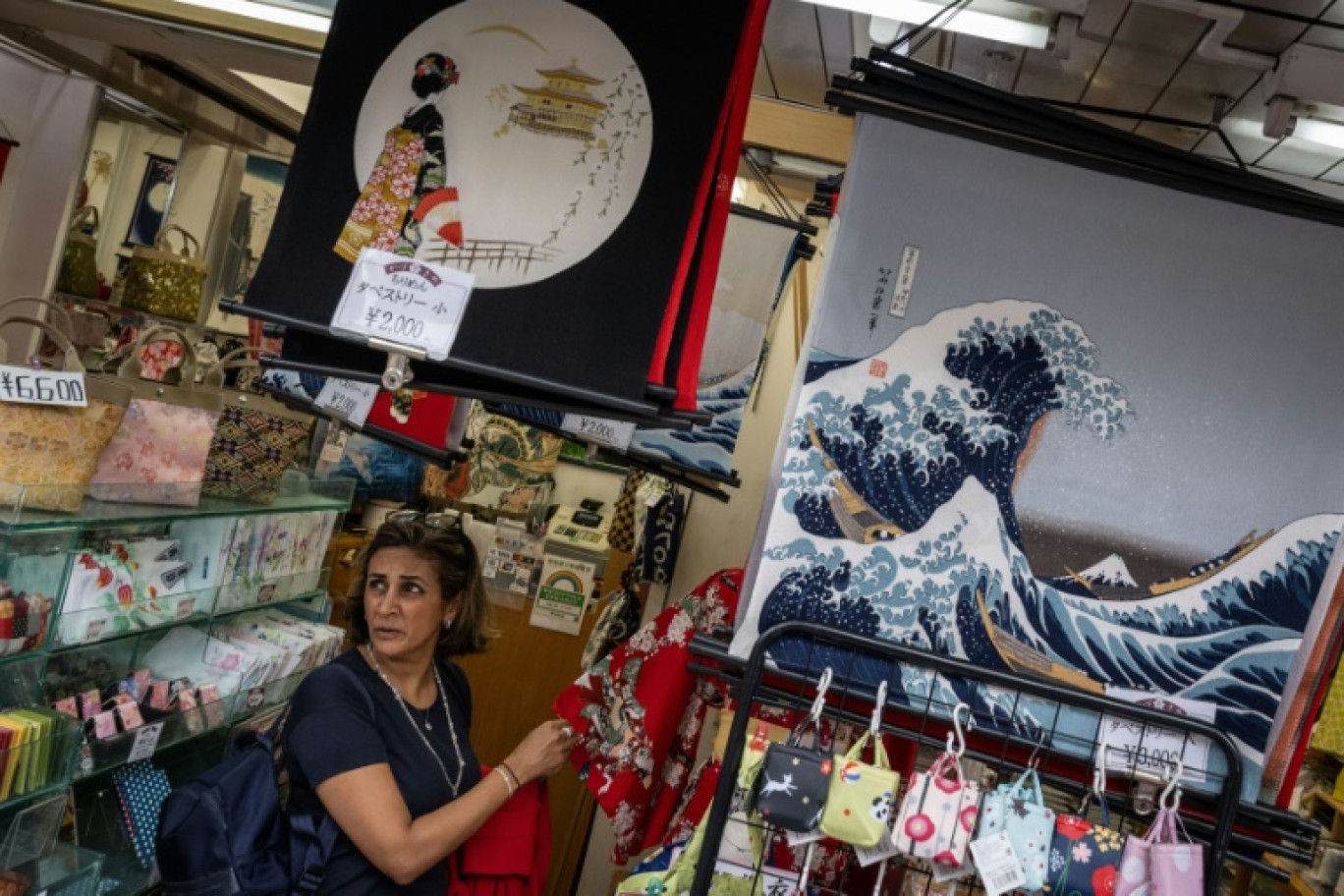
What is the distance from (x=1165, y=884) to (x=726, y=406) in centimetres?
258

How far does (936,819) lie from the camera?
6.57 ft

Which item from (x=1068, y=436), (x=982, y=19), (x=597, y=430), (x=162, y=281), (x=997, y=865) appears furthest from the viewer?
(x=162, y=281)

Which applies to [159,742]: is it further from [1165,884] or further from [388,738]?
[1165,884]

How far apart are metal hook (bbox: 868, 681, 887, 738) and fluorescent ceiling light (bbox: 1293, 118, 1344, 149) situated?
6.26ft

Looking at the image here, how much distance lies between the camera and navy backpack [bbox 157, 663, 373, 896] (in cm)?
275

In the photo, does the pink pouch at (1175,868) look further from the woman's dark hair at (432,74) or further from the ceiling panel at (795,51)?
the ceiling panel at (795,51)

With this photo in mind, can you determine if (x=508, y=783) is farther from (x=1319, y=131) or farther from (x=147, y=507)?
(x=1319, y=131)

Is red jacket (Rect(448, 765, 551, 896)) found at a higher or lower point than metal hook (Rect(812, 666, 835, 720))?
lower

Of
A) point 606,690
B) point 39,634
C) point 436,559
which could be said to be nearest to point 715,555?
point 606,690

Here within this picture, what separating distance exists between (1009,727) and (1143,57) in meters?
2.40

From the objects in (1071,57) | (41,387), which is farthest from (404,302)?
(1071,57)

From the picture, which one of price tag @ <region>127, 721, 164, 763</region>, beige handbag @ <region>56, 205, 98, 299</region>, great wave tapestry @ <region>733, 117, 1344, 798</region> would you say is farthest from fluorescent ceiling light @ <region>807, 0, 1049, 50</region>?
beige handbag @ <region>56, 205, 98, 299</region>

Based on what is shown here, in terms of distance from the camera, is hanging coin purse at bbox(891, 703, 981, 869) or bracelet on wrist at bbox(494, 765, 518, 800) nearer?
hanging coin purse at bbox(891, 703, 981, 869)

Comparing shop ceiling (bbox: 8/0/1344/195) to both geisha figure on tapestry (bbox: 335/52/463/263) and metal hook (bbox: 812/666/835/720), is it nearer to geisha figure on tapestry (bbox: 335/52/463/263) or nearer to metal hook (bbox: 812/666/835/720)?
geisha figure on tapestry (bbox: 335/52/463/263)
